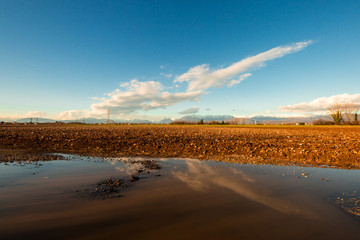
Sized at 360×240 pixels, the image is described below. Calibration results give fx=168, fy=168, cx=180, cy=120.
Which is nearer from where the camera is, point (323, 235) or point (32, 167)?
point (323, 235)


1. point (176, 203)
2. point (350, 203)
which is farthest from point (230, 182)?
point (350, 203)

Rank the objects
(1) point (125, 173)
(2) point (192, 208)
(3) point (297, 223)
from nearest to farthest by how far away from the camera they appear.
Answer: (3) point (297, 223) < (2) point (192, 208) < (1) point (125, 173)

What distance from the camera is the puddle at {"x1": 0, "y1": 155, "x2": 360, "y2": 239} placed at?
136 inches

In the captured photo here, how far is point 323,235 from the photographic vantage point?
3.42 m

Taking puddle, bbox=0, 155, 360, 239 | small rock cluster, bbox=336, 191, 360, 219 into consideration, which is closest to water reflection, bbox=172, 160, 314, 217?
puddle, bbox=0, 155, 360, 239

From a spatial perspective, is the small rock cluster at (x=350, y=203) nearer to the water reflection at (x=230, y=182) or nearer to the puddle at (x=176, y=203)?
the puddle at (x=176, y=203)

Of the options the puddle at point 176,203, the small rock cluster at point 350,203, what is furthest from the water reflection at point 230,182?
the small rock cluster at point 350,203

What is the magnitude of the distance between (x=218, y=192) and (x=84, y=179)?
4.93 meters

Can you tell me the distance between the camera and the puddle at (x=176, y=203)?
3.45 m

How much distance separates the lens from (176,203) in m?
4.62

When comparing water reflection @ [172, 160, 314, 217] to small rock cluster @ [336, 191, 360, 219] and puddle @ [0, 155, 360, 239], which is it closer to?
puddle @ [0, 155, 360, 239]

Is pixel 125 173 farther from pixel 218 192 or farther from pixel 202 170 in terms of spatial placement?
pixel 218 192

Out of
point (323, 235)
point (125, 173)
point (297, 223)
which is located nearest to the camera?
point (323, 235)

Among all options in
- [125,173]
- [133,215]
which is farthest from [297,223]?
[125,173]
